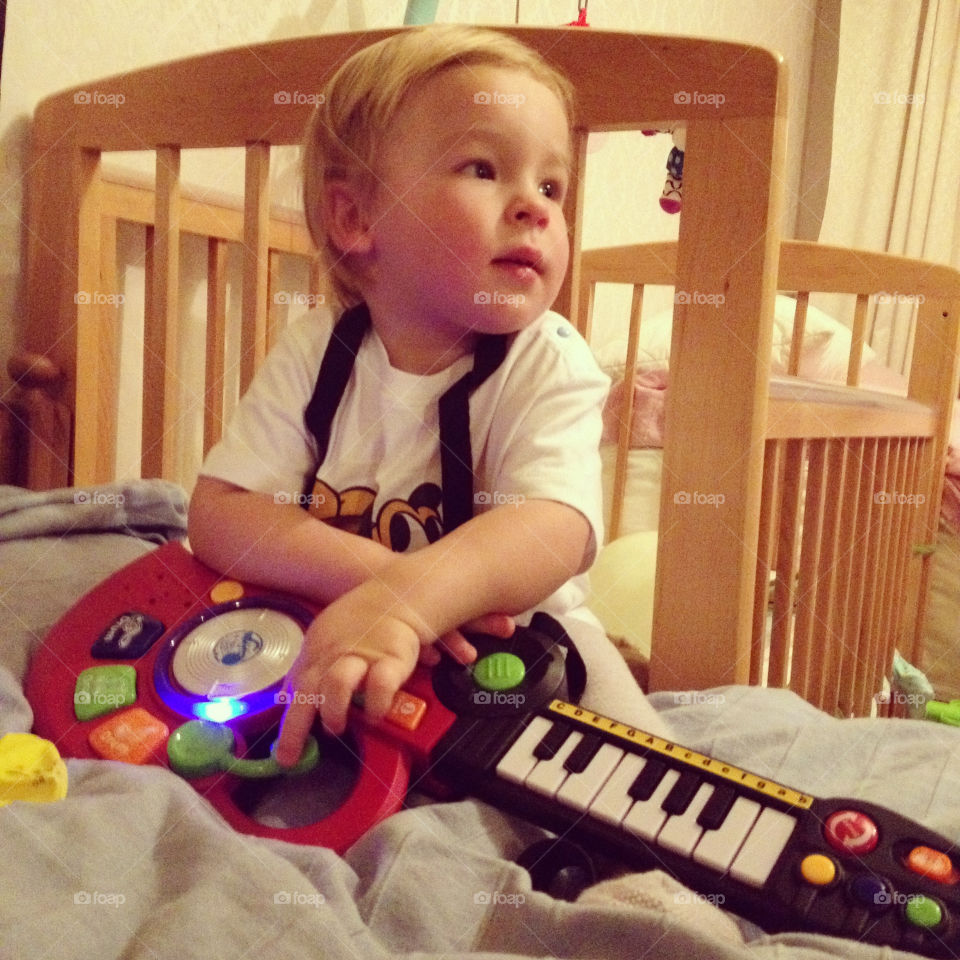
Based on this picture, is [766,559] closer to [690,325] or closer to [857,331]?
[690,325]

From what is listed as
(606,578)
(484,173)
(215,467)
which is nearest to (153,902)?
(215,467)

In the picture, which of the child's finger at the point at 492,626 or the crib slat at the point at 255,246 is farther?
the crib slat at the point at 255,246

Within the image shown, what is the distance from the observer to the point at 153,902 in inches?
13.6

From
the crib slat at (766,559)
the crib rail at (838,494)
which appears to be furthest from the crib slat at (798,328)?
the crib slat at (766,559)

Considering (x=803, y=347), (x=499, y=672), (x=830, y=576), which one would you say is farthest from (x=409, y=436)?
(x=803, y=347)

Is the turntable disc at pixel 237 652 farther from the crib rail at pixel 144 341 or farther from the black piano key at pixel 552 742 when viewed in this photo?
the crib rail at pixel 144 341

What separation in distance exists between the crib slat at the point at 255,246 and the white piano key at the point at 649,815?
1.87 feet

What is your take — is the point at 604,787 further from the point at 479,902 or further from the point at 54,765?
the point at 54,765

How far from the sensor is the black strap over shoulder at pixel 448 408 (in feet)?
2.14

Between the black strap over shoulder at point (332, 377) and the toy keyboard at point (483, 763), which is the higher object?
the black strap over shoulder at point (332, 377)

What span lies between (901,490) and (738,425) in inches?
32.9

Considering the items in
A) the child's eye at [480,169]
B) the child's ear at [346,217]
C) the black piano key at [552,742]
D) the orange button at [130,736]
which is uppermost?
the child's eye at [480,169]

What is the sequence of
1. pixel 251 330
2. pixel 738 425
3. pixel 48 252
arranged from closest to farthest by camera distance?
pixel 738 425 → pixel 251 330 → pixel 48 252

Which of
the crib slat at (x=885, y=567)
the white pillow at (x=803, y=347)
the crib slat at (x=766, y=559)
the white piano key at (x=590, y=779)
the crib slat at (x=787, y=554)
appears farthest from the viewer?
the white pillow at (x=803, y=347)
